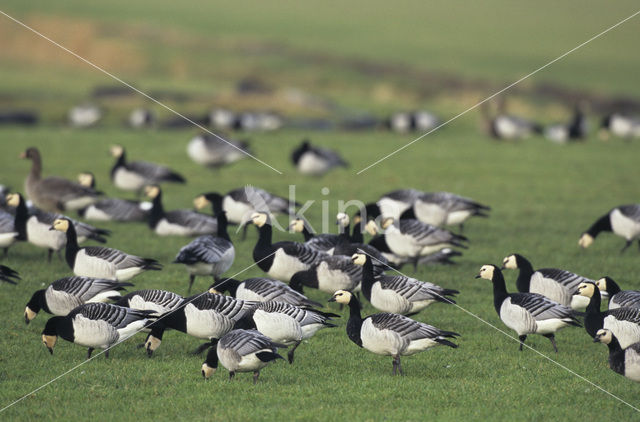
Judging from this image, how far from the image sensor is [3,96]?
4259 cm

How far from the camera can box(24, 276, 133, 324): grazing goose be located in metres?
10.4

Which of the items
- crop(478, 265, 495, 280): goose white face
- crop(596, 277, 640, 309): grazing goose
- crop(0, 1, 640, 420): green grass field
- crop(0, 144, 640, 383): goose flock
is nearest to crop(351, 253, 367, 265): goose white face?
crop(0, 144, 640, 383): goose flock

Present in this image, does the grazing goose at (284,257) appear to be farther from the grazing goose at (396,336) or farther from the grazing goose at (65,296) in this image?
the grazing goose at (396,336)

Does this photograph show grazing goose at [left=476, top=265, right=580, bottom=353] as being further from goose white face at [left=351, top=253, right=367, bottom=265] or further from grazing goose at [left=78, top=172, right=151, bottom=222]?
grazing goose at [left=78, top=172, right=151, bottom=222]

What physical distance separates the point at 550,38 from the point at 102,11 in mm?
39059

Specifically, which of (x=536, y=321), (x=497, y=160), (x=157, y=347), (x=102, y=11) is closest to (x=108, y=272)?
(x=157, y=347)

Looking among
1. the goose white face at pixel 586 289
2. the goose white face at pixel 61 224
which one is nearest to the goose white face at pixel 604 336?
the goose white face at pixel 586 289

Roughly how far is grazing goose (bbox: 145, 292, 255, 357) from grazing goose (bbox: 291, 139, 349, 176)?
Answer: 14.0m

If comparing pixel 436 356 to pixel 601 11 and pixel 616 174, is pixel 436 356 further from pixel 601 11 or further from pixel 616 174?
pixel 601 11

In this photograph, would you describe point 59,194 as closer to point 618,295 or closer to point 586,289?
point 586,289

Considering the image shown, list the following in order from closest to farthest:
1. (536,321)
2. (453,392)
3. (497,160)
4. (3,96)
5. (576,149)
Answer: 1. (453,392)
2. (536,321)
3. (497,160)
4. (576,149)
5. (3,96)

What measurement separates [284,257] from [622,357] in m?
5.30

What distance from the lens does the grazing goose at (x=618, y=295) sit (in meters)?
10.1

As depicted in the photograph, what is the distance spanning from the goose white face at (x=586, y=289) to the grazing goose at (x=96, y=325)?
5429mm
